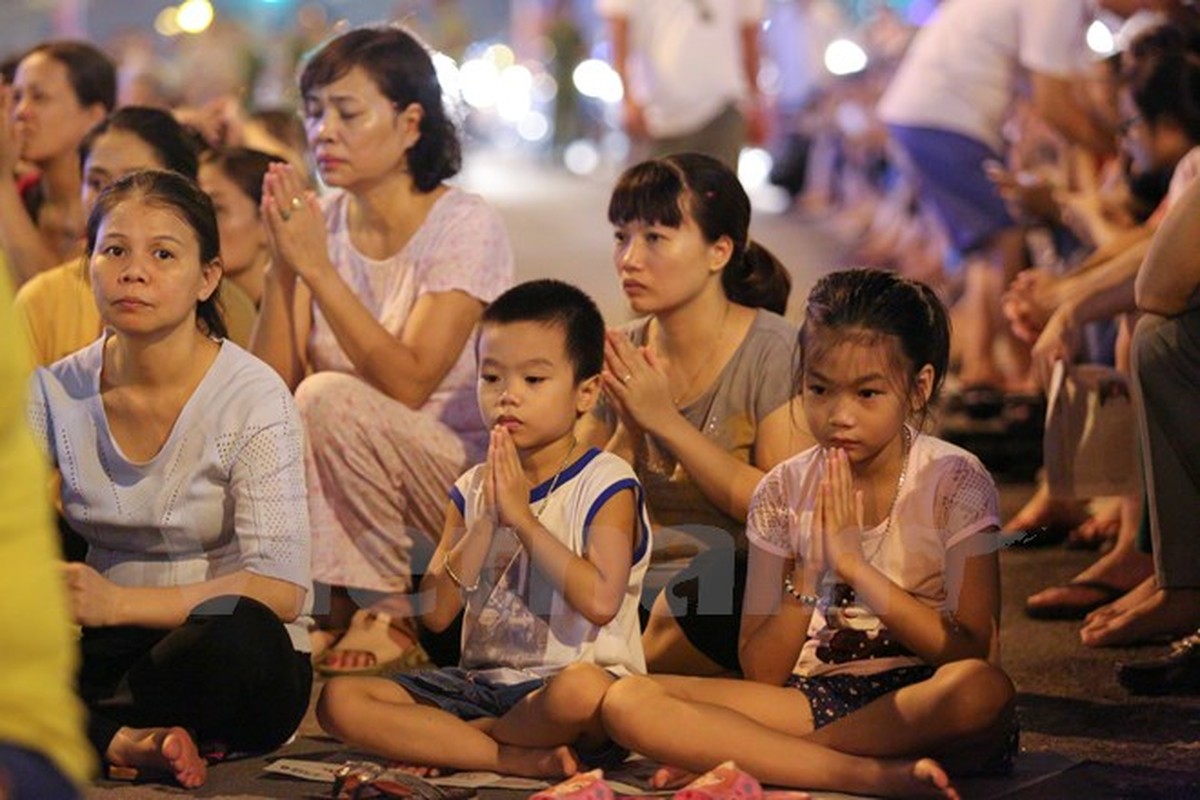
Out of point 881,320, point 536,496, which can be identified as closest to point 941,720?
point 881,320

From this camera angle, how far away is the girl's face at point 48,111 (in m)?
5.51

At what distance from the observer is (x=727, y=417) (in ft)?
13.6

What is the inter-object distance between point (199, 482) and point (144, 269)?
1.28 feet

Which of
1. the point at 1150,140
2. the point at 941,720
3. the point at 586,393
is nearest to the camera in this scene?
the point at 941,720

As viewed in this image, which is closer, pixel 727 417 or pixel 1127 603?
pixel 727 417

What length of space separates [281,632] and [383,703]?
22 cm

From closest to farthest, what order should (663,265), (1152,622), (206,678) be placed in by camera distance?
(206,678)
(663,265)
(1152,622)

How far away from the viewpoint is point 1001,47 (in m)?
7.22

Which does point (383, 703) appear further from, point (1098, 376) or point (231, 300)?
point (1098, 376)

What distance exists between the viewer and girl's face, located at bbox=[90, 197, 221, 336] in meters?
3.70

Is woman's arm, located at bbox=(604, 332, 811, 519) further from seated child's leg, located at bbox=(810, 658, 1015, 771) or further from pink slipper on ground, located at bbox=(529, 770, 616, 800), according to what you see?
pink slipper on ground, located at bbox=(529, 770, 616, 800)

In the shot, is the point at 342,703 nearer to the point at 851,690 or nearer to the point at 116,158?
the point at 851,690

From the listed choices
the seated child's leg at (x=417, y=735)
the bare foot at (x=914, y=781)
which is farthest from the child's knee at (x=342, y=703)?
the bare foot at (x=914, y=781)

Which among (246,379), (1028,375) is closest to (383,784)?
(246,379)
